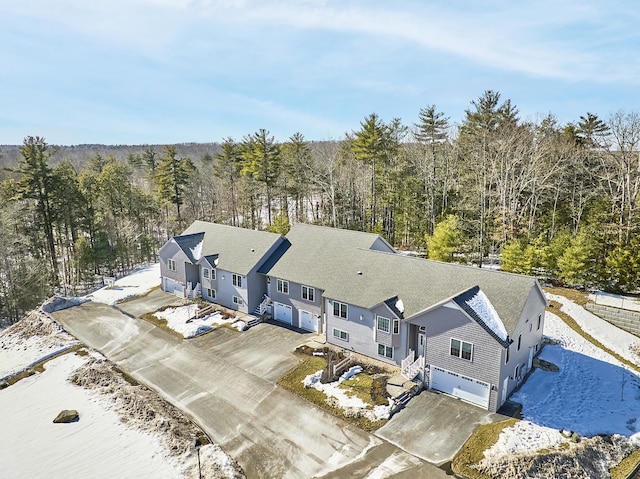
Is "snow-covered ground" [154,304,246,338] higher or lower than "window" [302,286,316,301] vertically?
lower

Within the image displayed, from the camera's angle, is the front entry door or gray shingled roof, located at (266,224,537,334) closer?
gray shingled roof, located at (266,224,537,334)

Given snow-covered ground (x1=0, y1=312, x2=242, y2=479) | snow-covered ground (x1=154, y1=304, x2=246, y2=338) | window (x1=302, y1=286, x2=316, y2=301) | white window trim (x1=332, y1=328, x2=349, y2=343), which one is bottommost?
snow-covered ground (x1=0, y1=312, x2=242, y2=479)

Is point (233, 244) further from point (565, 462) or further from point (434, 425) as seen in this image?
→ point (565, 462)

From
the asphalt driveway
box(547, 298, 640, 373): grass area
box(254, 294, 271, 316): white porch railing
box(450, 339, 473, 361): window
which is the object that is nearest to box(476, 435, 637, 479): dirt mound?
the asphalt driveway

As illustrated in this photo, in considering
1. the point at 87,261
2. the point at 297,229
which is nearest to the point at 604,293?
the point at 297,229

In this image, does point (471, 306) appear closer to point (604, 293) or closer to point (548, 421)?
point (548, 421)

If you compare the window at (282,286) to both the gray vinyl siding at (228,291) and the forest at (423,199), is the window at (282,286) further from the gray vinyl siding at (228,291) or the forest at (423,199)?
the forest at (423,199)

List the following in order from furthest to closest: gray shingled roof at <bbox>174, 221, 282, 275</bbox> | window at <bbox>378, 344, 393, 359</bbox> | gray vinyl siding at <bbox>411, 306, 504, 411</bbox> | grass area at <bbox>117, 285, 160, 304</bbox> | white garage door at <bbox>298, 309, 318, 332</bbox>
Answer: grass area at <bbox>117, 285, 160, 304</bbox> → gray shingled roof at <bbox>174, 221, 282, 275</bbox> → white garage door at <bbox>298, 309, 318, 332</bbox> → window at <bbox>378, 344, 393, 359</bbox> → gray vinyl siding at <bbox>411, 306, 504, 411</bbox>

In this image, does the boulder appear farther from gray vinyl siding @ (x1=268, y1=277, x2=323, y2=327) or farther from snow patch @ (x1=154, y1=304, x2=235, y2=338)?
gray vinyl siding @ (x1=268, y1=277, x2=323, y2=327)
